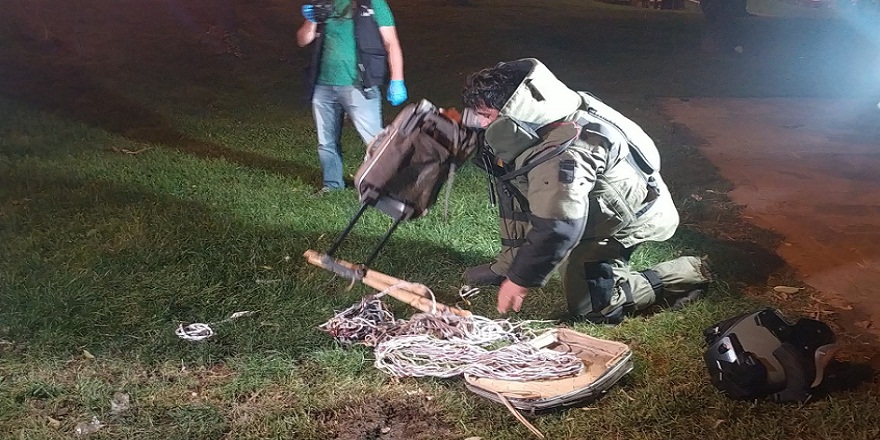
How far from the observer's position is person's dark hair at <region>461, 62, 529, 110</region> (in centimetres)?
316

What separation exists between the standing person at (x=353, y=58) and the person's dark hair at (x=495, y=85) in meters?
1.88

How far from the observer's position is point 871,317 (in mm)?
3871

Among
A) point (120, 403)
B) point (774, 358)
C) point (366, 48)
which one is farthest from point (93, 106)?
point (774, 358)

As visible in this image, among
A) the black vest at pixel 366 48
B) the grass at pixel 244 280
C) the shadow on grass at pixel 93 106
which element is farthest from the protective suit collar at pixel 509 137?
the shadow on grass at pixel 93 106

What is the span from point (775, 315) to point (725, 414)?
0.45m

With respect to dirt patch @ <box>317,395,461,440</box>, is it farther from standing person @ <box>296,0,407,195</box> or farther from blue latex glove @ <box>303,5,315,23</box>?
blue latex glove @ <box>303,5,315,23</box>

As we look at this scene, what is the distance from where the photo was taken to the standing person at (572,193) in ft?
10.4

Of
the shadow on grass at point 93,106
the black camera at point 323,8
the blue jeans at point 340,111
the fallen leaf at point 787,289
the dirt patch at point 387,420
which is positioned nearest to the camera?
the dirt patch at point 387,420

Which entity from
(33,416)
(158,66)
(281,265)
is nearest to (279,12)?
(158,66)

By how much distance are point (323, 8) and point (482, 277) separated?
2.03m

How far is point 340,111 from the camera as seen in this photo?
17.4ft

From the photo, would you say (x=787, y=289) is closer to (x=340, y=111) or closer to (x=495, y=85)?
(x=495, y=85)

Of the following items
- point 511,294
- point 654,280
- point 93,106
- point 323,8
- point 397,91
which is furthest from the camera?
point 93,106

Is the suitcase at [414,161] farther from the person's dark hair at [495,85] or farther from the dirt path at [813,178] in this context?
the dirt path at [813,178]
